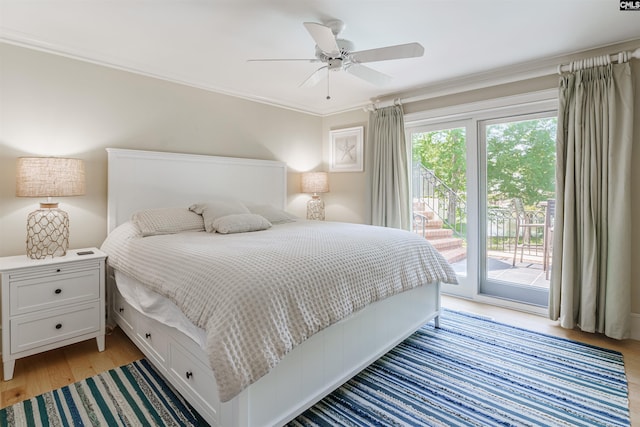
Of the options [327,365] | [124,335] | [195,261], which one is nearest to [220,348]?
[195,261]

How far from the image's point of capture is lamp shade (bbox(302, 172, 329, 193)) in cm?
438

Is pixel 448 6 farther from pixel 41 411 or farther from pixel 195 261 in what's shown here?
pixel 41 411

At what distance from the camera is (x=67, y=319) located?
2221mm

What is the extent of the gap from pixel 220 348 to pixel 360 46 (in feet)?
8.03

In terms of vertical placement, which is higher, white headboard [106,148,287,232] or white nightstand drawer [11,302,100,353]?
white headboard [106,148,287,232]

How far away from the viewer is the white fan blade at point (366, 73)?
2.48 meters

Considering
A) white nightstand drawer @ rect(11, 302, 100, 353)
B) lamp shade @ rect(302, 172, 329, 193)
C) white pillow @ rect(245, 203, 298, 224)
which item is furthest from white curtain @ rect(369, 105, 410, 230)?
white nightstand drawer @ rect(11, 302, 100, 353)

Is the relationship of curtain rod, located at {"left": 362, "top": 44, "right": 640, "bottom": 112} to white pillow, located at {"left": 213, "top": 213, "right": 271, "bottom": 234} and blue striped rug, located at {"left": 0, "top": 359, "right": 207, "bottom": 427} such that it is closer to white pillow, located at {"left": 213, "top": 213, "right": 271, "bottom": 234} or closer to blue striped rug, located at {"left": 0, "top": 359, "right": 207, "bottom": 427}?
white pillow, located at {"left": 213, "top": 213, "right": 271, "bottom": 234}

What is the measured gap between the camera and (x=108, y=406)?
176 centimetres

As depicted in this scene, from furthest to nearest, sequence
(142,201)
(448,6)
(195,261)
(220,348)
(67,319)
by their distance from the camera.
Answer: (142,201), (67,319), (448,6), (195,261), (220,348)

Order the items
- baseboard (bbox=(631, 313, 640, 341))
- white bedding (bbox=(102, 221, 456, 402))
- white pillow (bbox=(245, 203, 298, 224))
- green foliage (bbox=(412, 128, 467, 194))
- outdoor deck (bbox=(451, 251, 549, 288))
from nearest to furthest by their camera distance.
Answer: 1. white bedding (bbox=(102, 221, 456, 402))
2. baseboard (bbox=(631, 313, 640, 341))
3. outdoor deck (bbox=(451, 251, 549, 288))
4. white pillow (bbox=(245, 203, 298, 224))
5. green foliage (bbox=(412, 128, 467, 194))

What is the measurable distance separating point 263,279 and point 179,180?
225 cm

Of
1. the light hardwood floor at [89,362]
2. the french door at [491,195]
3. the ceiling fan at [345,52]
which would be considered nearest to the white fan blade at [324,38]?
the ceiling fan at [345,52]

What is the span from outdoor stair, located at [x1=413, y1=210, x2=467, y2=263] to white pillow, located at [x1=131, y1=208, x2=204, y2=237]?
249cm
